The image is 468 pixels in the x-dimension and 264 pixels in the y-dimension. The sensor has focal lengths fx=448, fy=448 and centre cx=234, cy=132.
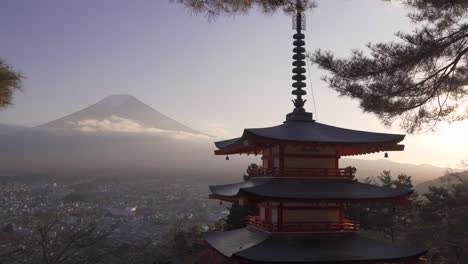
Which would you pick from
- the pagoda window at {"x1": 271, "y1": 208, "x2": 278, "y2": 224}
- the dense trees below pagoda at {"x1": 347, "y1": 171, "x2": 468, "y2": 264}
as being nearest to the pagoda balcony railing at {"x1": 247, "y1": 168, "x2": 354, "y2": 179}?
the pagoda window at {"x1": 271, "y1": 208, "x2": 278, "y2": 224}

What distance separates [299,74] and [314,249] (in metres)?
5.98

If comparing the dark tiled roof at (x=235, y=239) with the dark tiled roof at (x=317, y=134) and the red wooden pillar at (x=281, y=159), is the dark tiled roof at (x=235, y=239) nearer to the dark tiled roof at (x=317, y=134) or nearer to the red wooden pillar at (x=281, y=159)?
the red wooden pillar at (x=281, y=159)

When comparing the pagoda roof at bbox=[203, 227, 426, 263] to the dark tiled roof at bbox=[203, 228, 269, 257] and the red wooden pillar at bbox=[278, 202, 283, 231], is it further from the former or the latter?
the red wooden pillar at bbox=[278, 202, 283, 231]

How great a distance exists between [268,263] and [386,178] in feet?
97.3

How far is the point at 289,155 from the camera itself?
45.9 feet

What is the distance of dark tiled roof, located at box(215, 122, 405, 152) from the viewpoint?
13453 mm

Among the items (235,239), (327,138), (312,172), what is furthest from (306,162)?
(235,239)

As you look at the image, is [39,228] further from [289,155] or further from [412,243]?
[412,243]

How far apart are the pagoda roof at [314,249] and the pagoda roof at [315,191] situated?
1.33 m

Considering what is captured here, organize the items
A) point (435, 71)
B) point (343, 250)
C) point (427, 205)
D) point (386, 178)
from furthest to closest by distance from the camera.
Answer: point (386, 178)
point (427, 205)
point (343, 250)
point (435, 71)

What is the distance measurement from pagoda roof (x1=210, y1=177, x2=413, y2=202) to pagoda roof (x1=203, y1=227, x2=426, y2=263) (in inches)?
52.3

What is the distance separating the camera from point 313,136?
13.9 meters

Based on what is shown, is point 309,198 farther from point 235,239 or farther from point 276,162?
point 235,239

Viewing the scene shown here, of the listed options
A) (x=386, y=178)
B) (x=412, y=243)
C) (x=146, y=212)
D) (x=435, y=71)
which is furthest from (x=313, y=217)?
(x=146, y=212)
